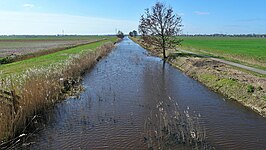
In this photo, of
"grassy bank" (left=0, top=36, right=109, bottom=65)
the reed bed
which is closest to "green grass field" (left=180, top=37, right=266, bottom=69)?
the reed bed

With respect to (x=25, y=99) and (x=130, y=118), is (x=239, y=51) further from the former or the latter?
(x=25, y=99)

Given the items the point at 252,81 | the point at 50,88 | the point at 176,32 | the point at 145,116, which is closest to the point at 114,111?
the point at 145,116

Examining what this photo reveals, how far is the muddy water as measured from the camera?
10.0m

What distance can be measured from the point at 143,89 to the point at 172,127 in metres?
8.29

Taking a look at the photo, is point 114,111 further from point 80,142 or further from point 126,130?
point 80,142

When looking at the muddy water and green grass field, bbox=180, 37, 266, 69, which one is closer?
the muddy water

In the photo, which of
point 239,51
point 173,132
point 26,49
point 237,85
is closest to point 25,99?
point 173,132

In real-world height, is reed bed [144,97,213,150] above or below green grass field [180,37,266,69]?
below

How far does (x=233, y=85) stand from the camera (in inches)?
696

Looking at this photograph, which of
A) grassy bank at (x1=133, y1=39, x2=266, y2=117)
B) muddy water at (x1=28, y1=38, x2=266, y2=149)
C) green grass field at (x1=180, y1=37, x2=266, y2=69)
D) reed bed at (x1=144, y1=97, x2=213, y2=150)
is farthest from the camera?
green grass field at (x1=180, y1=37, x2=266, y2=69)

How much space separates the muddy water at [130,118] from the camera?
10000mm

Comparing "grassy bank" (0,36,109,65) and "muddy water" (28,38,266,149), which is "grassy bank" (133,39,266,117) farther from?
"grassy bank" (0,36,109,65)

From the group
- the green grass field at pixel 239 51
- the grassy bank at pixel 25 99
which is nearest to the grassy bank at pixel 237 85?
Result: the green grass field at pixel 239 51

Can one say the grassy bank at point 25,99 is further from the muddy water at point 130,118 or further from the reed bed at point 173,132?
the reed bed at point 173,132
